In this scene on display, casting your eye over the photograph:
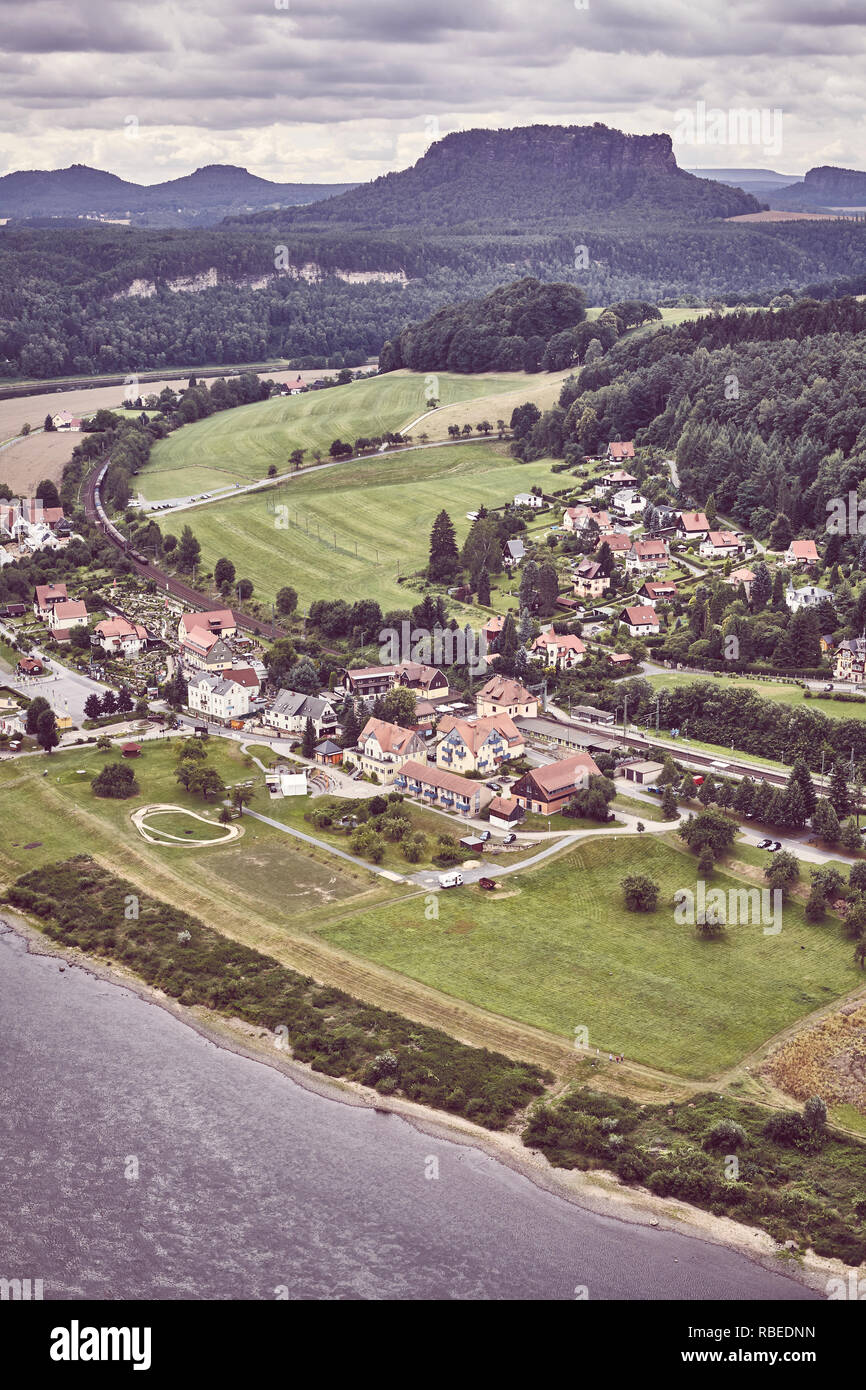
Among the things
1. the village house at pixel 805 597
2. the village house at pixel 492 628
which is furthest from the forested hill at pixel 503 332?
the village house at pixel 492 628

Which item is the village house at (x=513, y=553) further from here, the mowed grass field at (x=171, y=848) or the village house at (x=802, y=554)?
the mowed grass field at (x=171, y=848)

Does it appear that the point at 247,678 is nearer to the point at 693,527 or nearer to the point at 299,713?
the point at 299,713

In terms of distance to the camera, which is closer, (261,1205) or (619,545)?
(261,1205)

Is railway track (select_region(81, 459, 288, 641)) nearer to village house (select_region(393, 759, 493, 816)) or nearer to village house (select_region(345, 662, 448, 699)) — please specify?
village house (select_region(345, 662, 448, 699))

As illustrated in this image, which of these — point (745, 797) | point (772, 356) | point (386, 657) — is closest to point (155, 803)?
point (386, 657)

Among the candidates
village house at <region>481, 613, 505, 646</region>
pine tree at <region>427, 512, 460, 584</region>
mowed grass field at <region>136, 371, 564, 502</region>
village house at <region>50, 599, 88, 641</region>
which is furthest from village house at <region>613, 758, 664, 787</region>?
mowed grass field at <region>136, 371, 564, 502</region>

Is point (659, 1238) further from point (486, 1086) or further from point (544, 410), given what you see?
point (544, 410)

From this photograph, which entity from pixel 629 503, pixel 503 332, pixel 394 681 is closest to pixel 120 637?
pixel 394 681
